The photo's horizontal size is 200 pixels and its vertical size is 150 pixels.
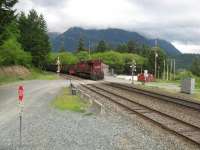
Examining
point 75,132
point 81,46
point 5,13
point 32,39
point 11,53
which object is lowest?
point 75,132

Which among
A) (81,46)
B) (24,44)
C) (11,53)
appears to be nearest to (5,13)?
(11,53)

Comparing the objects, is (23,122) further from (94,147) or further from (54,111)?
(94,147)

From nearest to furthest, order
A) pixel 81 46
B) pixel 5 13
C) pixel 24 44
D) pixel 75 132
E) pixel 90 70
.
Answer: pixel 75 132 < pixel 5 13 < pixel 90 70 < pixel 24 44 < pixel 81 46

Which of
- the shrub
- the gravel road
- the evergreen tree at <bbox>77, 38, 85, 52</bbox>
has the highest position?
the evergreen tree at <bbox>77, 38, 85, 52</bbox>

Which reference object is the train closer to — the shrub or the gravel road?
the shrub

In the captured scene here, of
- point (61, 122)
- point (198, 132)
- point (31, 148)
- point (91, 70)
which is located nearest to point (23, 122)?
point (61, 122)

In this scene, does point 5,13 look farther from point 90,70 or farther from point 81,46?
point 81,46

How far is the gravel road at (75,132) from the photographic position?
12802mm

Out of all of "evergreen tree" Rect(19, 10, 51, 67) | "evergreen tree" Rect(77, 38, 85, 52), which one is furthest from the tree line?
"evergreen tree" Rect(77, 38, 85, 52)

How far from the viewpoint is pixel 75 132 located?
594 inches

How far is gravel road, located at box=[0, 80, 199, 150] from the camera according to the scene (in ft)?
42.0

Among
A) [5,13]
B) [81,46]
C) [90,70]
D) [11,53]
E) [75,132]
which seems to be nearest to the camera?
[75,132]

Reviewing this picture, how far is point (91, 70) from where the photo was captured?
2702 inches

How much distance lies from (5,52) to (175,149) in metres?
59.2
